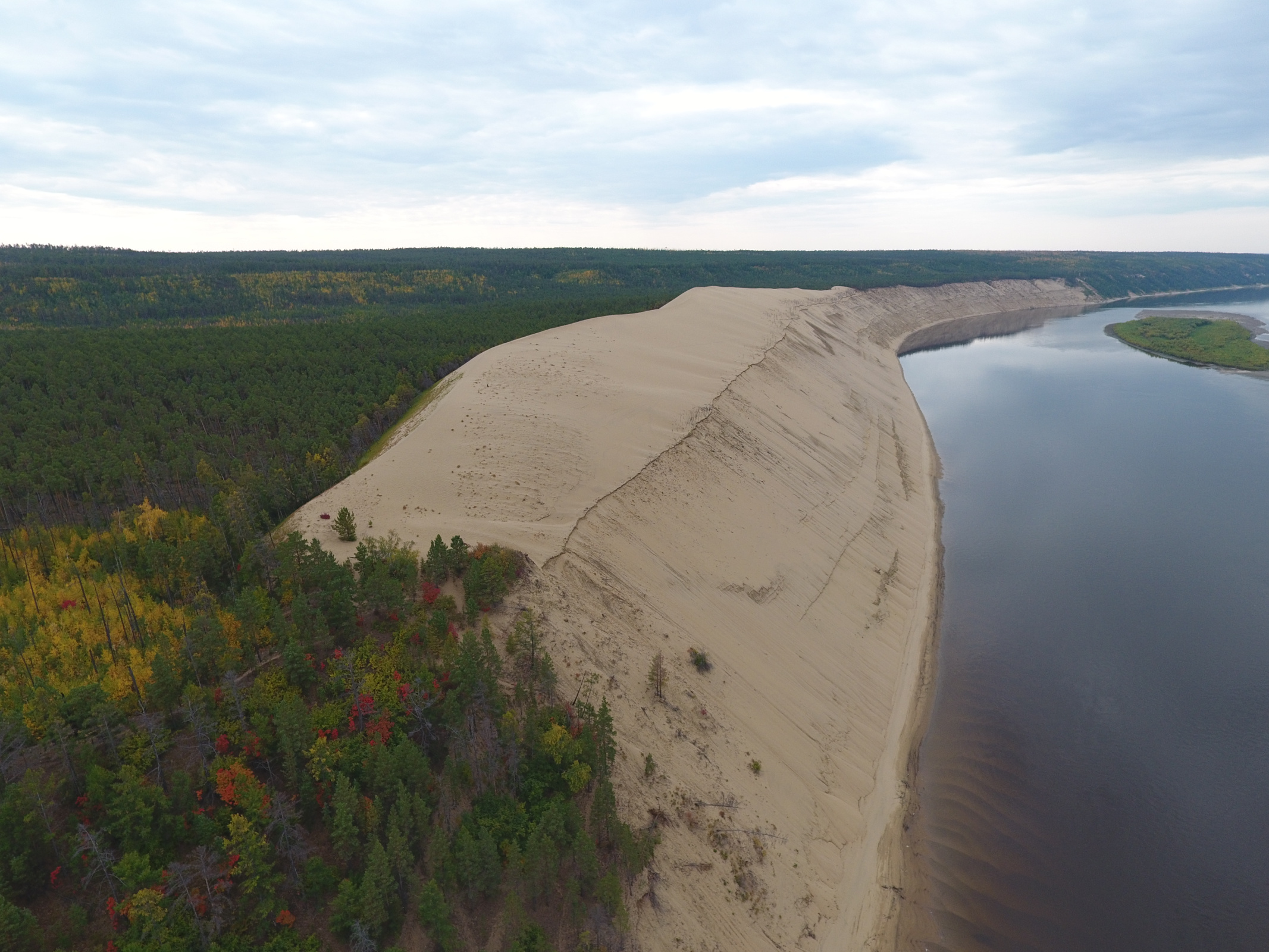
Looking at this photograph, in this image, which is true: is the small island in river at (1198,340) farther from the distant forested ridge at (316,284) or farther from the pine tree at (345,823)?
the pine tree at (345,823)

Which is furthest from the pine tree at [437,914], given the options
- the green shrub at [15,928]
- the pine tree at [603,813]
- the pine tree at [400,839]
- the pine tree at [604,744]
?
the green shrub at [15,928]

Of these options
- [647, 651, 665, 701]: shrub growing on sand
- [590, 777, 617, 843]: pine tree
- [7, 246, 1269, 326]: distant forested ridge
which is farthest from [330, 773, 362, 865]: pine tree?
[7, 246, 1269, 326]: distant forested ridge

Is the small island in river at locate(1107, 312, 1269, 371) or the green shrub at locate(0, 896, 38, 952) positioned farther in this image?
the small island in river at locate(1107, 312, 1269, 371)

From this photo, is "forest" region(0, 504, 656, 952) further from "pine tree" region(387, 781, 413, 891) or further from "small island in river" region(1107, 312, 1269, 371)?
"small island in river" region(1107, 312, 1269, 371)

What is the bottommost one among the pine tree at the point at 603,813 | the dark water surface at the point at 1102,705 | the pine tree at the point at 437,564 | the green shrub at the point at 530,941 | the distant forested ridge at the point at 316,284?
the dark water surface at the point at 1102,705

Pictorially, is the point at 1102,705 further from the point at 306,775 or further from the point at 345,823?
the point at 306,775
